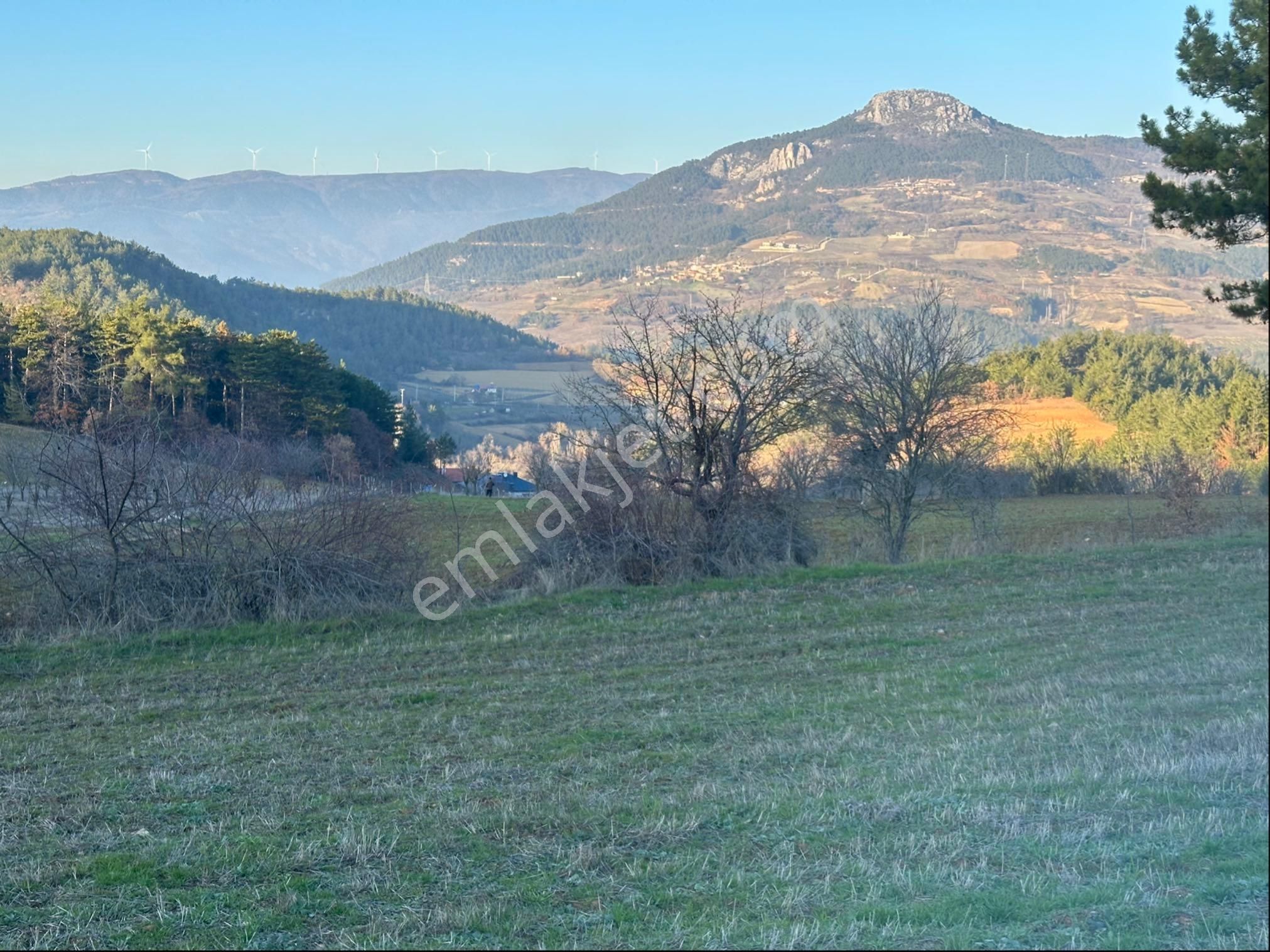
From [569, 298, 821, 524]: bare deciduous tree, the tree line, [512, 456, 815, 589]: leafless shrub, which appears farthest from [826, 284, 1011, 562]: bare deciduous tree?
the tree line

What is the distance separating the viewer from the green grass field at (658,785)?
166 inches

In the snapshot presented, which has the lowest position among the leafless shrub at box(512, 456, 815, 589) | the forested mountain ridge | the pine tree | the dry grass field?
the leafless shrub at box(512, 456, 815, 589)

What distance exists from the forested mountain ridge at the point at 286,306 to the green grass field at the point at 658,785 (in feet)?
223

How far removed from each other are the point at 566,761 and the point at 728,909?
3.35 metres

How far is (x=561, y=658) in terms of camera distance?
471 inches

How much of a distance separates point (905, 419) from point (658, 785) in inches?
665

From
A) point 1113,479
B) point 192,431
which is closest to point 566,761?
point 192,431

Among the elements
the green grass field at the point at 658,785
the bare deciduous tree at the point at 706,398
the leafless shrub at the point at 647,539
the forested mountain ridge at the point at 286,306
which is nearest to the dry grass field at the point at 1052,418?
the bare deciduous tree at the point at 706,398

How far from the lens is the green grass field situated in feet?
13.8

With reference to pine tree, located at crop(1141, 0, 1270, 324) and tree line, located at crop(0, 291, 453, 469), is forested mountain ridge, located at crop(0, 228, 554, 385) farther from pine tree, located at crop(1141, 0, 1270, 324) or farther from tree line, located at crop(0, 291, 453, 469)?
pine tree, located at crop(1141, 0, 1270, 324)

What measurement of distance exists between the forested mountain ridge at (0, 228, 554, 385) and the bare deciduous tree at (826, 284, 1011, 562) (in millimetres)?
60756

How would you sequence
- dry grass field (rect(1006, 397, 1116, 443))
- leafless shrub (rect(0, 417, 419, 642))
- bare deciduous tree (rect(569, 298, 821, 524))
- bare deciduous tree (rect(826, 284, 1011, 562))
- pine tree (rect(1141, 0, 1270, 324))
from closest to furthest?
pine tree (rect(1141, 0, 1270, 324)) → leafless shrub (rect(0, 417, 419, 642)) → bare deciduous tree (rect(569, 298, 821, 524)) → bare deciduous tree (rect(826, 284, 1011, 562)) → dry grass field (rect(1006, 397, 1116, 443))

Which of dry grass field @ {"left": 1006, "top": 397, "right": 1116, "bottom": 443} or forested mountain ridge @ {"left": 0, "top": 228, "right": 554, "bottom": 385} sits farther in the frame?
forested mountain ridge @ {"left": 0, "top": 228, "right": 554, "bottom": 385}

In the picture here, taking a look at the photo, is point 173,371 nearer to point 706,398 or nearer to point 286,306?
point 706,398
